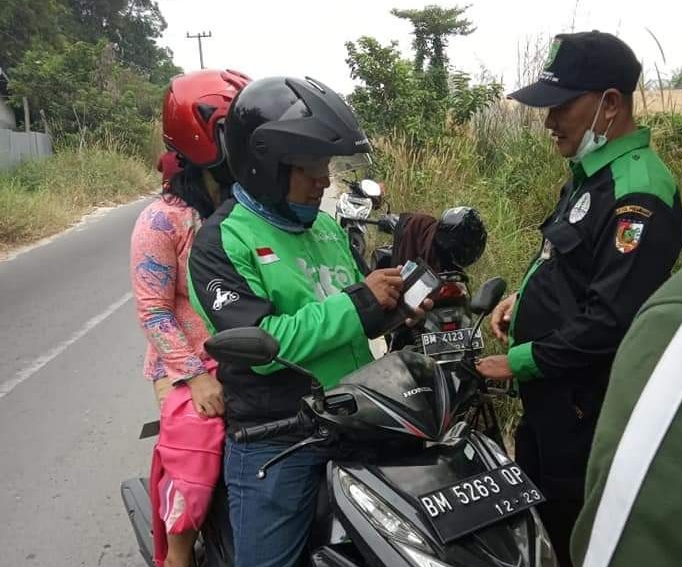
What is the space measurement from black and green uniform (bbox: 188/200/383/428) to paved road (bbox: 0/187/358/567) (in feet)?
5.18

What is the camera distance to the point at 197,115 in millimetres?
2611

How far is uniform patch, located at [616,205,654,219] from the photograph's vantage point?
6.44 feet

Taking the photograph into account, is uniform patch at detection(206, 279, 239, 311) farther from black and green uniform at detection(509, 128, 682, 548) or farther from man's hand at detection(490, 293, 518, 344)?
man's hand at detection(490, 293, 518, 344)

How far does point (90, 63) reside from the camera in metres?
21.0

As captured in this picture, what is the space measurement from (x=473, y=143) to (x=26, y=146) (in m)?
14.6

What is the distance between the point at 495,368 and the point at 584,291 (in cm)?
37

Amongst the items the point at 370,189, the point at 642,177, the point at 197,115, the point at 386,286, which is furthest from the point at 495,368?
the point at 370,189


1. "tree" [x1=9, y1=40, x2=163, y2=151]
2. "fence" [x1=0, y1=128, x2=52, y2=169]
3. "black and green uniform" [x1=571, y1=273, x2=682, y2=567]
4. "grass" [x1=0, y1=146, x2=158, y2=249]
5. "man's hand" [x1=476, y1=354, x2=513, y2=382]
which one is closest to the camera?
"black and green uniform" [x1=571, y1=273, x2=682, y2=567]

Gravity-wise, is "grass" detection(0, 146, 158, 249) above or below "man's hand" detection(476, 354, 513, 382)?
below

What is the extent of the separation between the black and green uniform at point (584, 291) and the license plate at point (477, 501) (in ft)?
1.93

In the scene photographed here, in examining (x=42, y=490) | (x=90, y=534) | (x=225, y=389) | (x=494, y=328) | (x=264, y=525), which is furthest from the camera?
(x=42, y=490)

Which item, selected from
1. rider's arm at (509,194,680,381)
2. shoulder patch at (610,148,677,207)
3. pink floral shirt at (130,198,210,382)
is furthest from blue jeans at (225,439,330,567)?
shoulder patch at (610,148,677,207)

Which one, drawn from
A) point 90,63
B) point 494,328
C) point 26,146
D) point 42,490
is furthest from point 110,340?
point 90,63

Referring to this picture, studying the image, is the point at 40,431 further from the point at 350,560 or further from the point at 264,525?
the point at 350,560
